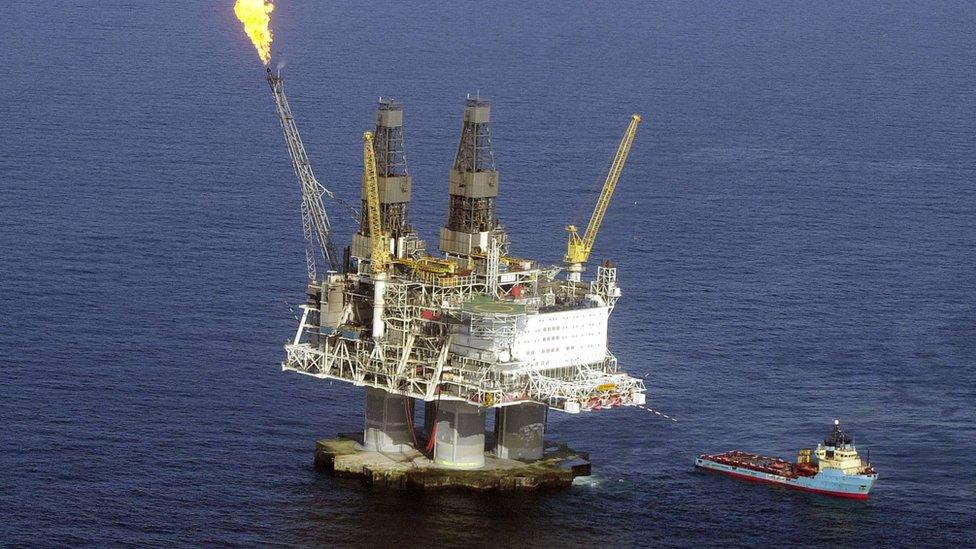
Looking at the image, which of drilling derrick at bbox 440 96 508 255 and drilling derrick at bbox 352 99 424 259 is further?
drilling derrick at bbox 440 96 508 255

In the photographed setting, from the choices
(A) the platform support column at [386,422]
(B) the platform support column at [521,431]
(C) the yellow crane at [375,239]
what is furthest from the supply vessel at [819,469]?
(C) the yellow crane at [375,239]

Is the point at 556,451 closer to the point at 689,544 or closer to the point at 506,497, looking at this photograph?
the point at 506,497

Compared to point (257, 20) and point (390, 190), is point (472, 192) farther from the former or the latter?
point (257, 20)

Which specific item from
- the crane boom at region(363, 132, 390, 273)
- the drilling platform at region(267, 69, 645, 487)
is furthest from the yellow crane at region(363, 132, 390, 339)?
the drilling platform at region(267, 69, 645, 487)

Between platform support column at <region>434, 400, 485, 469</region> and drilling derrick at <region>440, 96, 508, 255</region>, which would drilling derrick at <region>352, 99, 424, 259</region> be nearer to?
drilling derrick at <region>440, 96, 508, 255</region>

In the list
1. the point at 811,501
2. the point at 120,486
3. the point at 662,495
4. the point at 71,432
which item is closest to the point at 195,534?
the point at 120,486
